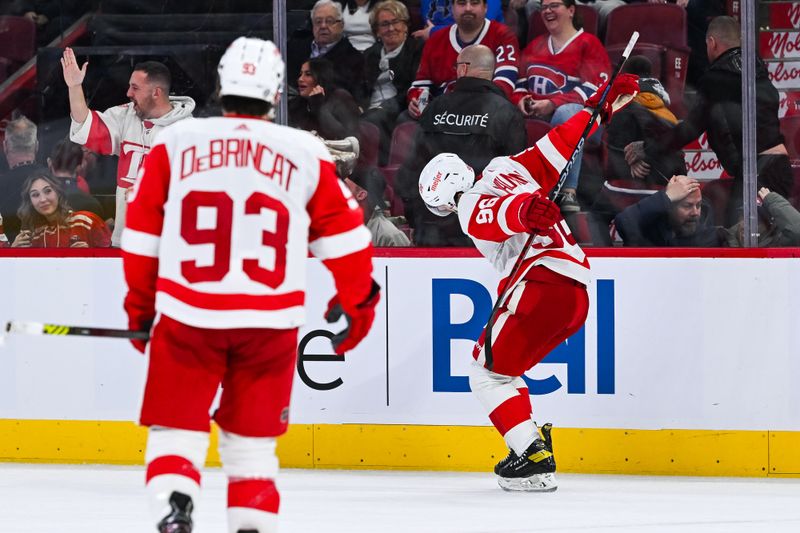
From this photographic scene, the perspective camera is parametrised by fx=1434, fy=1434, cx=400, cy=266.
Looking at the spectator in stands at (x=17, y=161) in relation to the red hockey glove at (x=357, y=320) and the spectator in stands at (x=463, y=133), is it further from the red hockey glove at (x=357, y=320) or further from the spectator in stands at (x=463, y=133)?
the red hockey glove at (x=357, y=320)

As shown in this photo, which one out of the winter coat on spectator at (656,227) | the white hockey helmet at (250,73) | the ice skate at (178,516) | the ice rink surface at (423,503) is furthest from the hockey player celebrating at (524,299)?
the ice skate at (178,516)

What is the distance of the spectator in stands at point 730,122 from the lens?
4.86m

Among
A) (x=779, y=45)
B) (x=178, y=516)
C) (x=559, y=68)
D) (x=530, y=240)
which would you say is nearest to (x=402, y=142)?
(x=559, y=68)

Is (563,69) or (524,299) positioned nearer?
(524,299)

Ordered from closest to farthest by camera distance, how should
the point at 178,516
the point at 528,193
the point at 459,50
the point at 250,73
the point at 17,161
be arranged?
the point at 178,516 < the point at 250,73 < the point at 528,193 < the point at 459,50 < the point at 17,161

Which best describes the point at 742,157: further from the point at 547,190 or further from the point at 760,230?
the point at 547,190

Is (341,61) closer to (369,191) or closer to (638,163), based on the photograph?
(369,191)

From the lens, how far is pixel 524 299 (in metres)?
4.65

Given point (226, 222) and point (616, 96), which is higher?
point (616, 96)

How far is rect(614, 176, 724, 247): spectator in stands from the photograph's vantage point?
4.89 meters

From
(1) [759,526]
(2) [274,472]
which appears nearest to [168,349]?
(2) [274,472]

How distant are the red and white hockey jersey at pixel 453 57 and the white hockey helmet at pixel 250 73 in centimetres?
210

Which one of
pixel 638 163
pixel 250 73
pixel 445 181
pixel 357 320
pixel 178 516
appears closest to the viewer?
pixel 178 516

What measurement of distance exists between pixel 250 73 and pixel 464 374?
2.11 meters
